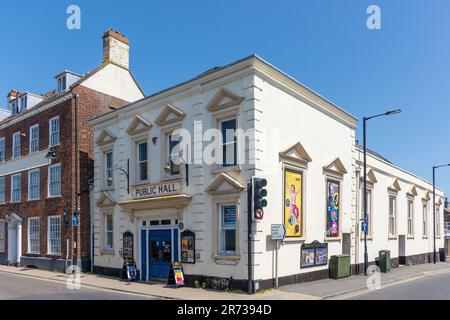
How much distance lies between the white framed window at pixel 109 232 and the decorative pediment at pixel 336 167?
11.0 m

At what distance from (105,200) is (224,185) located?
8.40 m

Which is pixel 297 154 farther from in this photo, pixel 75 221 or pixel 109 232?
pixel 75 221

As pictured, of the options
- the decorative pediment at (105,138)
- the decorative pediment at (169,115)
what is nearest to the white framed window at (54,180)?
the decorative pediment at (105,138)

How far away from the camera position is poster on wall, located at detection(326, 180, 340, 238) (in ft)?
63.4

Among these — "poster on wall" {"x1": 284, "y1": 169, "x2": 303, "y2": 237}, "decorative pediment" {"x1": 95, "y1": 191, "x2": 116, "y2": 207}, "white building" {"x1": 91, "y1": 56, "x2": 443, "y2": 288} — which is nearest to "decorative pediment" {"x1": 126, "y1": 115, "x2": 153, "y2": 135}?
"white building" {"x1": 91, "y1": 56, "x2": 443, "y2": 288}

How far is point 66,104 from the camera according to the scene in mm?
24156

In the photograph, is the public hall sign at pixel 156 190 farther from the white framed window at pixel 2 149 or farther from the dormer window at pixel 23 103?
the dormer window at pixel 23 103

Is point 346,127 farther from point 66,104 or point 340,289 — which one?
point 66,104

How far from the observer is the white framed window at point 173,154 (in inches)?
693

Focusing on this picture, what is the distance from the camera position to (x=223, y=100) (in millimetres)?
15961

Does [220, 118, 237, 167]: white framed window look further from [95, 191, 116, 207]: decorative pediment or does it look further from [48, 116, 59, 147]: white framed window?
[48, 116, 59, 147]: white framed window

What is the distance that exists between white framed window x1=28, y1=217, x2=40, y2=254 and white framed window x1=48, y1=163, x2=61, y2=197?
2482 millimetres
